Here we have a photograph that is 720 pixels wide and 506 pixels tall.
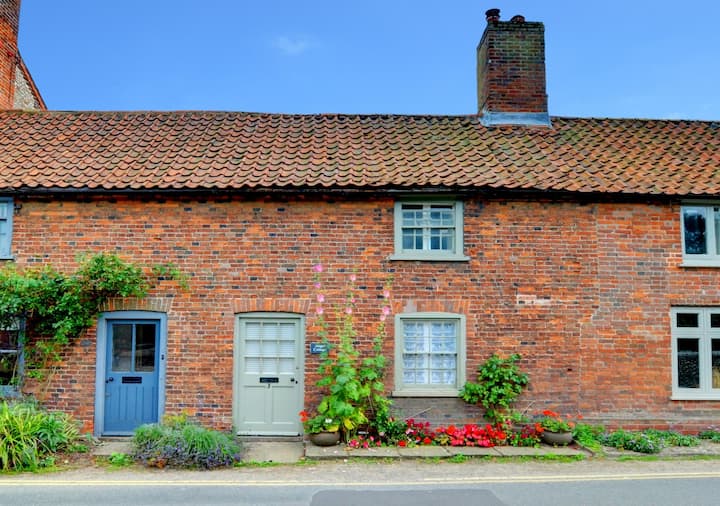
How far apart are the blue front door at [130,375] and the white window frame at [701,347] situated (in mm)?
9889

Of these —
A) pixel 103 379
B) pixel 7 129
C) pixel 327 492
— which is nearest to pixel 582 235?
pixel 327 492

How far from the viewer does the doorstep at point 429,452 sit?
10164mm

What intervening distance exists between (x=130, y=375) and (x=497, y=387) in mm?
6849

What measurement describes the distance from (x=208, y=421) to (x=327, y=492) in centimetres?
422

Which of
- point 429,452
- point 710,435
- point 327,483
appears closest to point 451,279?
point 429,452

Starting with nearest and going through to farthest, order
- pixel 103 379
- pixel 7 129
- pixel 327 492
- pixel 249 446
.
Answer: pixel 327 492 < pixel 249 446 < pixel 103 379 < pixel 7 129

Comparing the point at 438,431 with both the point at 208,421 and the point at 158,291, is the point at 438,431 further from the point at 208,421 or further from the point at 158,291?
the point at 158,291

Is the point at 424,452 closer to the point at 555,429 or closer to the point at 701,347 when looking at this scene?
the point at 555,429

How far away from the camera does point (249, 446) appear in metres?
11.0

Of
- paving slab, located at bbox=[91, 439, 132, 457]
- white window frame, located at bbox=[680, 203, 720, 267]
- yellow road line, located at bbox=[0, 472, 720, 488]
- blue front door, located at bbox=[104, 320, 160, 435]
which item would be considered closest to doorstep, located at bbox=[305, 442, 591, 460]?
yellow road line, located at bbox=[0, 472, 720, 488]

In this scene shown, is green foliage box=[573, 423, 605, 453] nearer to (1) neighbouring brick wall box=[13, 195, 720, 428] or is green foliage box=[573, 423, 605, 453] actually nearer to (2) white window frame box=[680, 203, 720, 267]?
(1) neighbouring brick wall box=[13, 195, 720, 428]

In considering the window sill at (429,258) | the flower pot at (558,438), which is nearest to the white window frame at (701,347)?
the flower pot at (558,438)

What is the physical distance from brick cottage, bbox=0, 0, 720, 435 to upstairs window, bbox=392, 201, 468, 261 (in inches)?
1.4

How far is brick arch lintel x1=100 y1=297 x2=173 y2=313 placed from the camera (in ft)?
38.2
